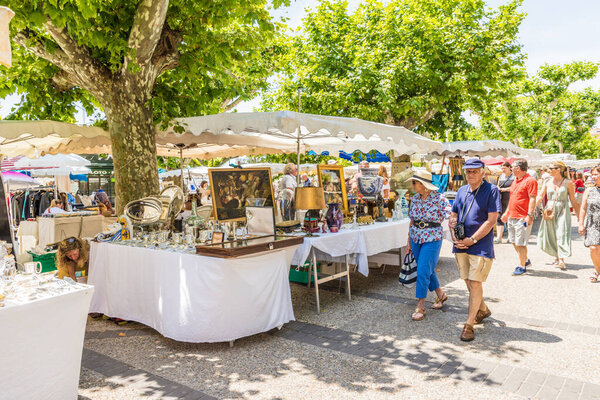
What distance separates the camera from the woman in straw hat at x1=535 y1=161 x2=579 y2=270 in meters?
7.46

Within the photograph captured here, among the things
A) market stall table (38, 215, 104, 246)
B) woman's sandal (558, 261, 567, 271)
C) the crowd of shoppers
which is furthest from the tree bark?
woman's sandal (558, 261, 567, 271)

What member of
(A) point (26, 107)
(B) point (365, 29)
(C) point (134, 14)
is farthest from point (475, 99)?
(A) point (26, 107)

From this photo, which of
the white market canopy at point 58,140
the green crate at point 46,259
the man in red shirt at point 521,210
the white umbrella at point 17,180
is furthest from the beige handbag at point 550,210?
the white umbrella at point 17,180

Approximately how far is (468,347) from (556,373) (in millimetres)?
790

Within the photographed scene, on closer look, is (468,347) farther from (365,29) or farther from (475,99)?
(365,29)

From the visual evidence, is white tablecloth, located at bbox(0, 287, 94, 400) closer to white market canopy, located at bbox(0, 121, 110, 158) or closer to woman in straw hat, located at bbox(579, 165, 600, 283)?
white market canopy, located at bbox(0, 121, 110, 158)

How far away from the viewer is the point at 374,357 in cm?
402

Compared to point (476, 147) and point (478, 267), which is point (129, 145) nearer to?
point (478, 267)

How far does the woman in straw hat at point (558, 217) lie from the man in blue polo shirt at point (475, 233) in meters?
3.78

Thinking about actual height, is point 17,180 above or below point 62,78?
below

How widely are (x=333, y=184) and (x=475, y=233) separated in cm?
295

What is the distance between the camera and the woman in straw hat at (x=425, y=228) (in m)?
5.00

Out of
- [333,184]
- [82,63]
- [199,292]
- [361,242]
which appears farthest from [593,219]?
[82,63]

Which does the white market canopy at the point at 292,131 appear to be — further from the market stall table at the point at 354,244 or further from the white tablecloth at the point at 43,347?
the white tablecloth at the point at 43,347
